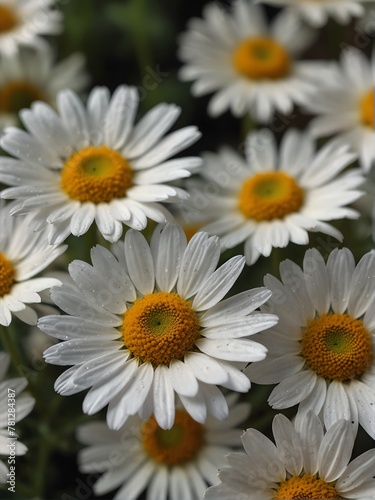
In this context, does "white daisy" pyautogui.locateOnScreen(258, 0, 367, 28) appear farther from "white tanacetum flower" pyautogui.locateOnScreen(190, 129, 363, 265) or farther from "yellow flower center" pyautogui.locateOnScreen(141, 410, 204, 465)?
"yellow flower center" pyautogui.locateOnScreen(141, 410, 204, 465)

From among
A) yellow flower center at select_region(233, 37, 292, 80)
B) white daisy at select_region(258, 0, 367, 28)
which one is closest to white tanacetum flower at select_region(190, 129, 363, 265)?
yellow flower center at select_region(233, 37, 292, 80)

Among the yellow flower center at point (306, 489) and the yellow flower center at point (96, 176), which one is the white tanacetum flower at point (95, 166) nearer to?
the yellow flower center at point (96, 176)

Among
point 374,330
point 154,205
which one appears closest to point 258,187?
point 154,205

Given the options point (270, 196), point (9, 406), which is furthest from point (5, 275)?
point (270, 196)

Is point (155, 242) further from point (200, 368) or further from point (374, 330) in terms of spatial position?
point (374, 330)

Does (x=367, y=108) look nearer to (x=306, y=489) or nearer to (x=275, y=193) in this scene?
(x=275, y=193)

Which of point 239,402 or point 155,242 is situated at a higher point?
point 155,242
